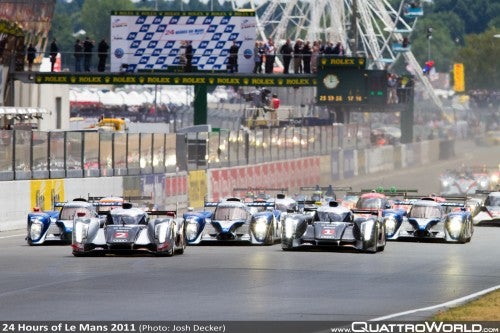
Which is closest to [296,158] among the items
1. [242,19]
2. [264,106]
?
[242,19]

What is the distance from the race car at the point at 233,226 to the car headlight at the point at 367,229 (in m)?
3.71

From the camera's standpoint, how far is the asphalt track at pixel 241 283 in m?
22.6

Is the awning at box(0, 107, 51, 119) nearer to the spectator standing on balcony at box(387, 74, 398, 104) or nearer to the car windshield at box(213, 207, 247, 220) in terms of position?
the car windshield at box(213, 207, 247, 220)

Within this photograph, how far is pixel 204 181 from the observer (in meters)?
62.9

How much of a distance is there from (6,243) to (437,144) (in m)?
65.7

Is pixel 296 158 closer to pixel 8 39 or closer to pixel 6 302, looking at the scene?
pixel 8 39

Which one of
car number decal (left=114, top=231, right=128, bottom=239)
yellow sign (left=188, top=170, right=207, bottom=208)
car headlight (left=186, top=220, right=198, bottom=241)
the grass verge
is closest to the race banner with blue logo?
yellow sign (left=188, top=170, right=207, bottom=208)

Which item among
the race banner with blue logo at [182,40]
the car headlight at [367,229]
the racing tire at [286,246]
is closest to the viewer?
the car headlight at [367,229]

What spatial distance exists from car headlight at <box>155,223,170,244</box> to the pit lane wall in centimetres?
718

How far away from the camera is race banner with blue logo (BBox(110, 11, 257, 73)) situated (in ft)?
232

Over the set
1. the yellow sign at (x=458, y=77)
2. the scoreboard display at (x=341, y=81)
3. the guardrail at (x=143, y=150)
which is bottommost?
the guardrail at (x=143, y=150)

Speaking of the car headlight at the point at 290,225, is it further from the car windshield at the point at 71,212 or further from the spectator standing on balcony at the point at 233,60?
the spectator standing on balcony at the point at 233,60

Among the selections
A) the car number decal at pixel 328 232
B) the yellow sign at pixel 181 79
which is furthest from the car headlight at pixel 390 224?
the yellow sign at pixel 181 79

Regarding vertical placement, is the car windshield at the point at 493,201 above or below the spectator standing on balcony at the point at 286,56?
below
